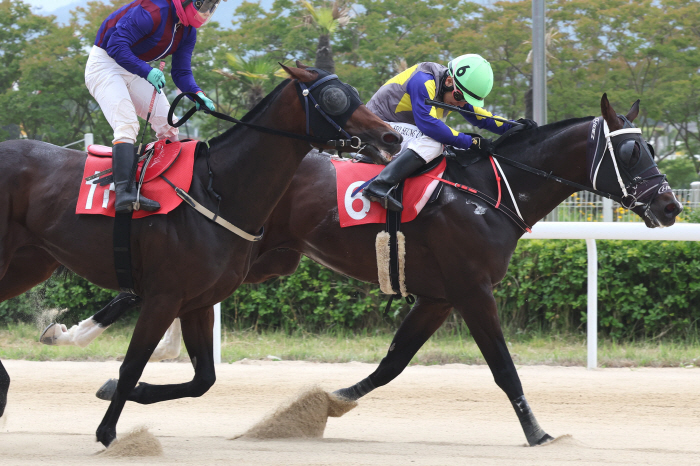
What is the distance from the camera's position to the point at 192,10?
411 cm

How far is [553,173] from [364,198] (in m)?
1.09

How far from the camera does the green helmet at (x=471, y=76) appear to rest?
15.6 feet

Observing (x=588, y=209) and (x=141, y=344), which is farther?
(x=588, y=209)

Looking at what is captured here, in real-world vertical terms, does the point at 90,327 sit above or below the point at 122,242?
below

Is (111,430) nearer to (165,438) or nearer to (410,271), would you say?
(165,438)

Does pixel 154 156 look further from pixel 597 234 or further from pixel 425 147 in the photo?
pixel 597 234

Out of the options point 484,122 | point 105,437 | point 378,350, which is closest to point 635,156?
point 484,122

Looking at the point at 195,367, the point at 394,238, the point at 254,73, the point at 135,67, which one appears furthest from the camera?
the point at 254,73

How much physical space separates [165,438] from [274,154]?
1.72 m

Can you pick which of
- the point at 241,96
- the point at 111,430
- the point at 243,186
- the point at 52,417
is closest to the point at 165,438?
the point at 111,430

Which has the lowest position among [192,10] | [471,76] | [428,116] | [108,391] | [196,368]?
[108,391]

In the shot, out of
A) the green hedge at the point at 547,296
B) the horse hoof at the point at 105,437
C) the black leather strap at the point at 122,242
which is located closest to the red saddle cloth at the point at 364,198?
the black leather strap at the point at 122,242

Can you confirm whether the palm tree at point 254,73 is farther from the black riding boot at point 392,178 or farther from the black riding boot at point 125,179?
the black riding boot at point 125,179

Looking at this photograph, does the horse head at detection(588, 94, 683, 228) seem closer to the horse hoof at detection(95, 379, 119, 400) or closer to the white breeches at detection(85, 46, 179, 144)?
the white breeches at detection(85, 46, 179, 144)
